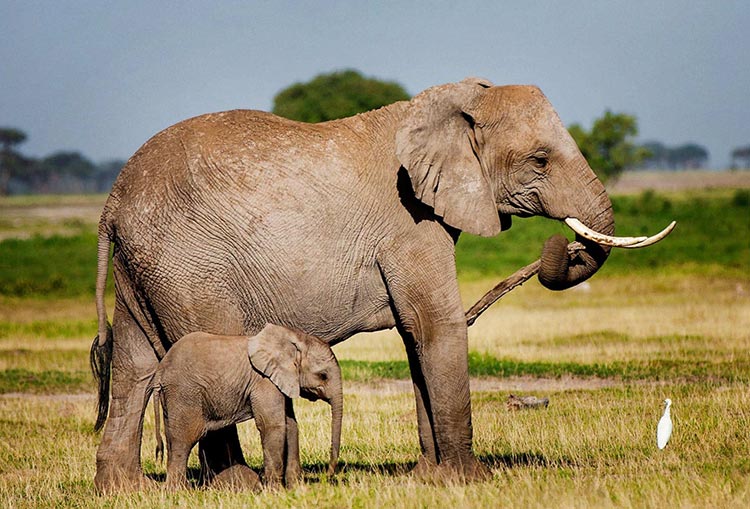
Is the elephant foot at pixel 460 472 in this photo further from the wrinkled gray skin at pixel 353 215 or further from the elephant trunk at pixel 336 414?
the elephant trunk at pixel 336 414

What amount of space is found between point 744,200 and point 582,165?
53.1 meters

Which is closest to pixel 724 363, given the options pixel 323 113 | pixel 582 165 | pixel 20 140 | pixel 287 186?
pixel 582 165

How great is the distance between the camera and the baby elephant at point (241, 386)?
28.9 feet

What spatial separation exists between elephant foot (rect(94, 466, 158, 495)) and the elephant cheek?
3.50 metres

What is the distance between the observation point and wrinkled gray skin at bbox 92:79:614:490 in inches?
352

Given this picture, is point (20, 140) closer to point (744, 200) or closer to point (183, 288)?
point (744, 200)

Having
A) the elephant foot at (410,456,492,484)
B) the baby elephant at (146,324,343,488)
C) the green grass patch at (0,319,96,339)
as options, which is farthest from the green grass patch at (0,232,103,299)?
the elephant foot at (410,456,492,484)

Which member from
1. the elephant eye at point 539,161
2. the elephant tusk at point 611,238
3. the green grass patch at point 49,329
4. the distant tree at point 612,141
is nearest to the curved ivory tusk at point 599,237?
the elephant tusk at point 611,238

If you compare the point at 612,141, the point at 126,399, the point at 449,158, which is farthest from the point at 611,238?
the point at 612,141

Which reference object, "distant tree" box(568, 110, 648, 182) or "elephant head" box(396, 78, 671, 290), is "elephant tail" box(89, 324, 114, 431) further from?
"distant tree" box(568, 110, 648, 182)

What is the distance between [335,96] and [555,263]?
216 feet

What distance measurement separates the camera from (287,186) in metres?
8.93

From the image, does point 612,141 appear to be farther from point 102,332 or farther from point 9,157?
point 9,157

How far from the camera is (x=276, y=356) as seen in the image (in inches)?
346
